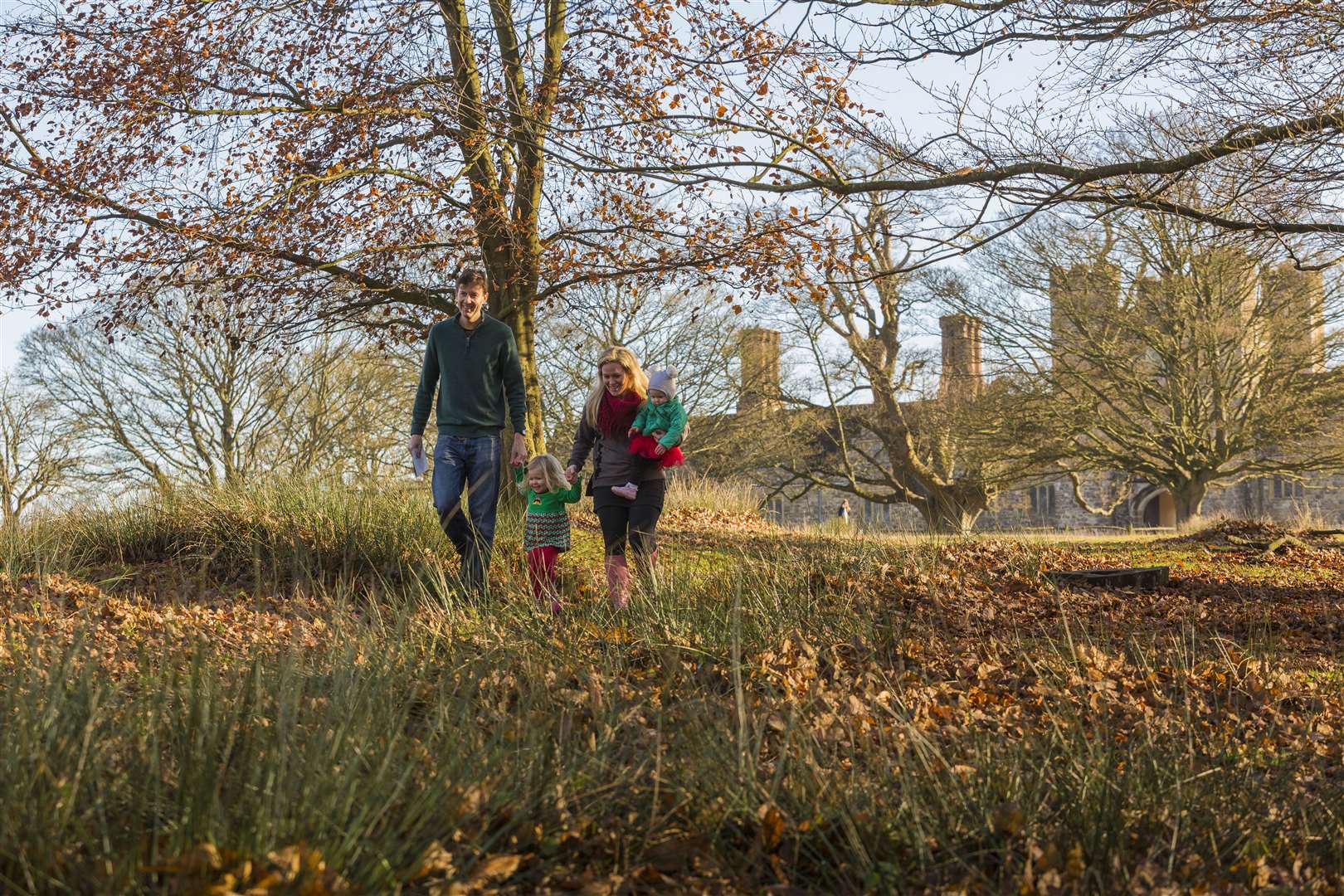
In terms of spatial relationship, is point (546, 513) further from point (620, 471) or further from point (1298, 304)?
point (1298, 304)

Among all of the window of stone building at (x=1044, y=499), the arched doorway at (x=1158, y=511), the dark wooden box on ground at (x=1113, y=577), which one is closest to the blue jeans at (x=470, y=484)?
the dark wooden box on ground at (x=1113, y=577)

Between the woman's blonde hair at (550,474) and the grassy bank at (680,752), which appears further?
the woman's blonde hair at (550,474)

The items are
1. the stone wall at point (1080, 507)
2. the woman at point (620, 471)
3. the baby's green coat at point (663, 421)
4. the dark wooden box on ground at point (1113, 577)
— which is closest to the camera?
the baby's green coat at point (663, 421)

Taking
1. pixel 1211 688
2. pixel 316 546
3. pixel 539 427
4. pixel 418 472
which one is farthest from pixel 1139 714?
pixel 539 427

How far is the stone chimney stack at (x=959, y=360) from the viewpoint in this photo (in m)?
24.6

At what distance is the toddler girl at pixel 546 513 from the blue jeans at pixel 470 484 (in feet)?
0.95

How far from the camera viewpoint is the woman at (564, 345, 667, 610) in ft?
22.9

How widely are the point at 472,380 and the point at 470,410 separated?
203 mm

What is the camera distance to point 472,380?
7.45 m

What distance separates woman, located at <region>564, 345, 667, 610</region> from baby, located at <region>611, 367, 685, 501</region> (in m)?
0.07

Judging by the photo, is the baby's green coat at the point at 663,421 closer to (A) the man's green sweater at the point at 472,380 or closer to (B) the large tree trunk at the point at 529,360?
(A) the man's green sweater at the point at 472,380

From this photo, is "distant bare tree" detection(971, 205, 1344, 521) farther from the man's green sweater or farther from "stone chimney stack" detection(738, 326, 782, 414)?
the man's green sweater

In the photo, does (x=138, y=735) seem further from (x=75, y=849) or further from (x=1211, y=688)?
(x=1211, y=688)

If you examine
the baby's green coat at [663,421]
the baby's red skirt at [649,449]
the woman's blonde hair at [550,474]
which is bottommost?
the woman's blonde hair at [550,474]
